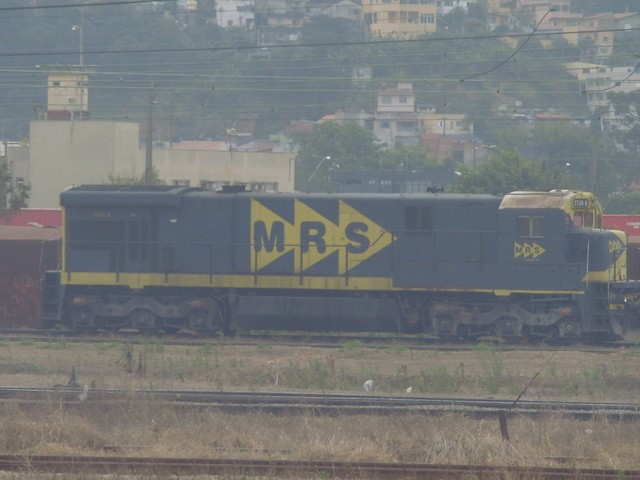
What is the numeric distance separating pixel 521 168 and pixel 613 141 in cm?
4488

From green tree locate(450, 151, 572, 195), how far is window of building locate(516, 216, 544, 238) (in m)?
23.2

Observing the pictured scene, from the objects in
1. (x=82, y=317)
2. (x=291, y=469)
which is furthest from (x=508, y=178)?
(x=291, y=469)

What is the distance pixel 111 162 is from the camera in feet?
182

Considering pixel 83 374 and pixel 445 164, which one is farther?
pixel 445 164

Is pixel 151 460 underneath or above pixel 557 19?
underneath

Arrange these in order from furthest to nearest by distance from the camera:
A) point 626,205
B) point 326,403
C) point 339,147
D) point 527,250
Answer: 1. point 339,147
2. point 626,205
3. point 527,250
4. point 326,403

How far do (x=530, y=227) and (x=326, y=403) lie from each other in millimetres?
9305

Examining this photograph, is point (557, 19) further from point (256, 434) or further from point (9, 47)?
point (256, 434)

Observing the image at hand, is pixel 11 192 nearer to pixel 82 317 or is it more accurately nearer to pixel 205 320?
pixel 82 317

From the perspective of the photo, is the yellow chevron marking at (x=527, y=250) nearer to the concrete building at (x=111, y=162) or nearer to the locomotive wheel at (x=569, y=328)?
the locomotive wheel at (x=569, y=328)

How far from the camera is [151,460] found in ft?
35.7

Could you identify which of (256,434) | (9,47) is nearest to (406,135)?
(9,47)

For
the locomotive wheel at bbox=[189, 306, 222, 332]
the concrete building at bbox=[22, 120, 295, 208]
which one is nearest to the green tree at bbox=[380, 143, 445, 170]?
the concrete building at bbox=[22, 120, 295, 208]

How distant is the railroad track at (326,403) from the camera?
13594 mm
